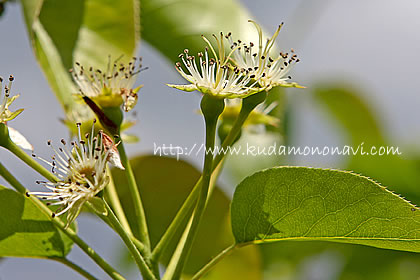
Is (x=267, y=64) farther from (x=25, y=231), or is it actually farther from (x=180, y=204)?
(x=180, y=204)

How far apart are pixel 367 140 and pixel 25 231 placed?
5.93ft

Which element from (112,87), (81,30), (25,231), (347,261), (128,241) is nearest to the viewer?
(128,241)

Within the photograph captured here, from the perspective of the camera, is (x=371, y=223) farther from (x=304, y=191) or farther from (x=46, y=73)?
(x=46, y=73)

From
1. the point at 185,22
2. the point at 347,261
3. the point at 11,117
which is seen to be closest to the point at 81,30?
the point at 185,22

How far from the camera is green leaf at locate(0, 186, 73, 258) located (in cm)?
94

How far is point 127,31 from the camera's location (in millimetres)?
→ 1524

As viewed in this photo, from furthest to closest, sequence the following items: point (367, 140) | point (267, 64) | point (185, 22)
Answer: point (367, 140)
point (185, 22)
point (267, 64)

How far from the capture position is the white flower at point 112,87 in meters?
1.11

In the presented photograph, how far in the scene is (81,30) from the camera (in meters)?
1.55

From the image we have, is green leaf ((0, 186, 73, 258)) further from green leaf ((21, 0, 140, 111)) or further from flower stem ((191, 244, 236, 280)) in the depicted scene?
green leaf ((21, 0, 140, 111))

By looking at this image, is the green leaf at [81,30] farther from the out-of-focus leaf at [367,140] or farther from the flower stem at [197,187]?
the out-of-focus leaf at [367,140]

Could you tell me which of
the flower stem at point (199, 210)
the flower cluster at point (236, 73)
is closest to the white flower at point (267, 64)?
the flower cluster at point (236, 73)

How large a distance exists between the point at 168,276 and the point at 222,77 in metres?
0.35

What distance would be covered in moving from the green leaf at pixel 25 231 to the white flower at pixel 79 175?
0.06 m
